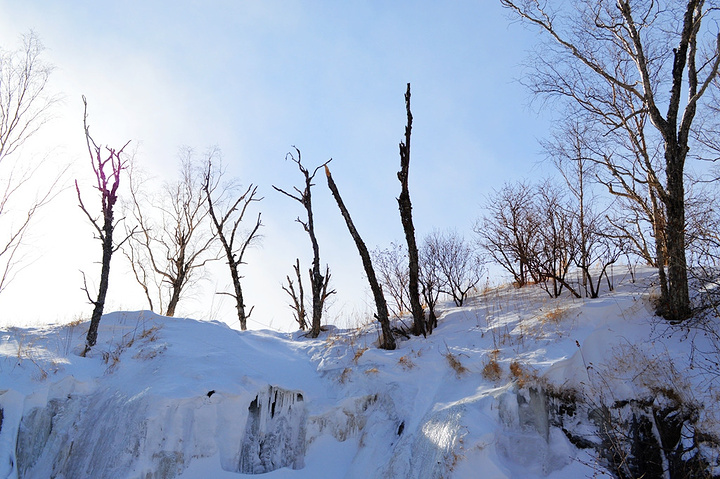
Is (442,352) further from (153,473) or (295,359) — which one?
(153,473)

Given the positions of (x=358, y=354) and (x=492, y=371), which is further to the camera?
(x=358, y=354)

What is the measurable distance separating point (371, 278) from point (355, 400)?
3.23m

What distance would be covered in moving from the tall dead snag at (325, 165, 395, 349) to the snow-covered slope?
27.7 inches

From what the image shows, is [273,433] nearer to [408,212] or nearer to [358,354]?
[358,354]

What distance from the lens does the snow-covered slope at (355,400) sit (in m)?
6.46

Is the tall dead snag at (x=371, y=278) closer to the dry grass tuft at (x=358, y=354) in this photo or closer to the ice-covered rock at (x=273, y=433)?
the dry grass tuft at (x=358, y=354)

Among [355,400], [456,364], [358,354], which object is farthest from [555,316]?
[355,400]

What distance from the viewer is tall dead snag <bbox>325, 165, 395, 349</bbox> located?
1000 centimetres

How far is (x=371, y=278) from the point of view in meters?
10.7

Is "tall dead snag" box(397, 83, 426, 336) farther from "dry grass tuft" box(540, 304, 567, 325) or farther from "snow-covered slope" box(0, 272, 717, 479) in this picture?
"dry grass tuft" box(540, 304, 567, 325)

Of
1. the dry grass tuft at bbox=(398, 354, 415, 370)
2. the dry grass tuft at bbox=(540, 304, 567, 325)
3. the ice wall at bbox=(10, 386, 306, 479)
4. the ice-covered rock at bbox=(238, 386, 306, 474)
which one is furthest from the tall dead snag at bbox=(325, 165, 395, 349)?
the dry grass tuft at bbox=(540, 304, 567, 325)

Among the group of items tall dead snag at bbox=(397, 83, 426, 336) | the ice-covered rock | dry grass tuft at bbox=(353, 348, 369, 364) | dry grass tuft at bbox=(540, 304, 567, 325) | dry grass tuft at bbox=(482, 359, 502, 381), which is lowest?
the ice-covered rock

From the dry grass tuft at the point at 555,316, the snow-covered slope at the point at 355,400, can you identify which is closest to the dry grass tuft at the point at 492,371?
the snow-covered slope at the point at 355,400

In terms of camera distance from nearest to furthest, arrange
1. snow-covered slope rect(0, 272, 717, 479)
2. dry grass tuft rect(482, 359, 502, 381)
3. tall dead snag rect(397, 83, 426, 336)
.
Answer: snow-covered slope rect(0, 272, 717, 479)
dry grass tuft rect(482, 359, 502, 381)
tall dead snag rect(397, 83, 426, 336)
